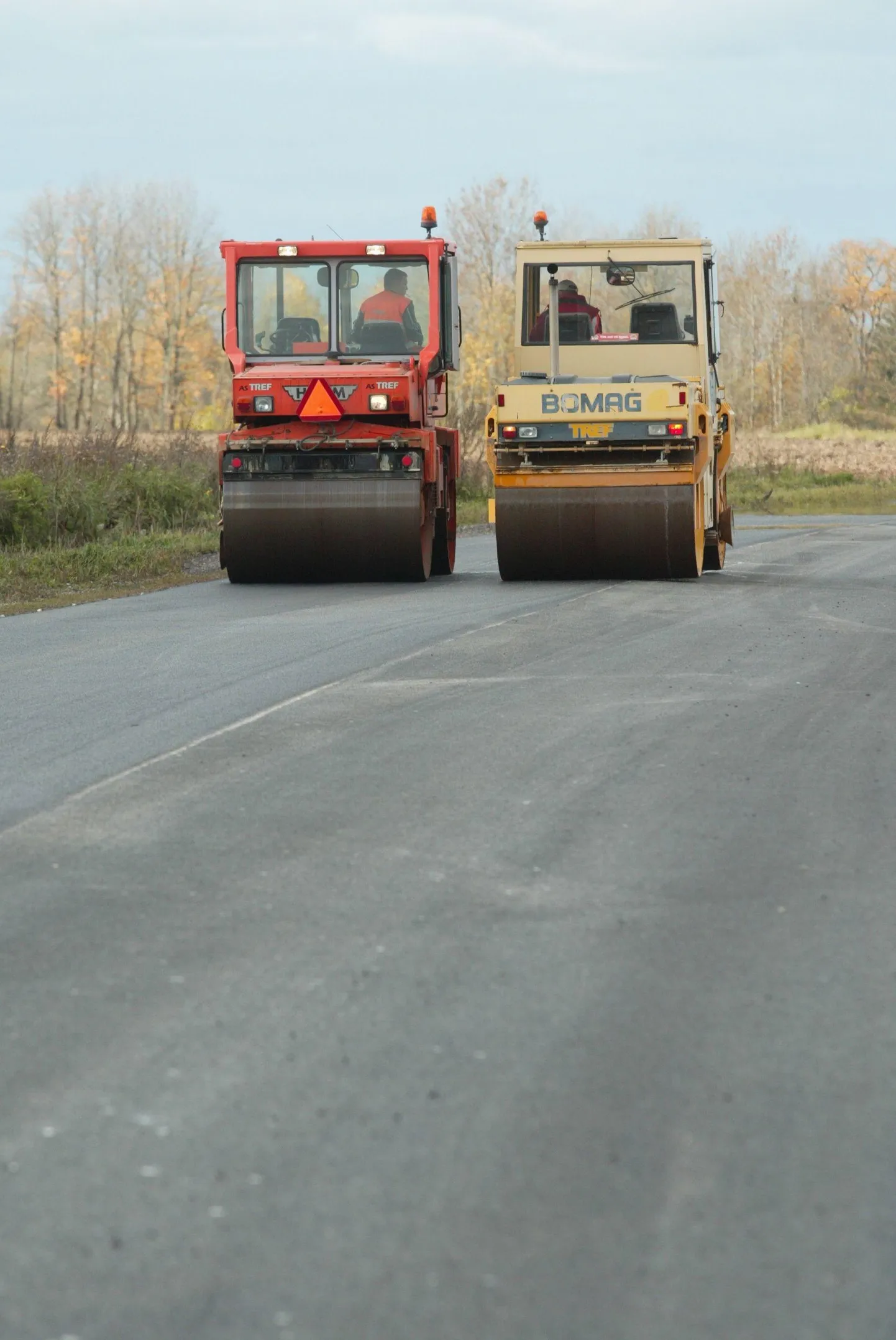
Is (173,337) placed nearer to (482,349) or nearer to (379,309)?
(482,349)

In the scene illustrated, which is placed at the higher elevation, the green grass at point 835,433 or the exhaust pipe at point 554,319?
the green grass at point 835,433

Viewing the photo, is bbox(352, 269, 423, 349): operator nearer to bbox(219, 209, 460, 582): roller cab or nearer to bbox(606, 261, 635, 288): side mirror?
bbox(219, 209, 460, 582): roller cab

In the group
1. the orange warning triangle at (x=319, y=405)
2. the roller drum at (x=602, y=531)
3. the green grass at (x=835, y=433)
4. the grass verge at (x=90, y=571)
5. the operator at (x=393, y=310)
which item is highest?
the green grass at (x=835, y=433)

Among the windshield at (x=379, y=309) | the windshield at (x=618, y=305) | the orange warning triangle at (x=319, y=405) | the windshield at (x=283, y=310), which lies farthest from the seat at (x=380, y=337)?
the windshield at (x=618, y=305)

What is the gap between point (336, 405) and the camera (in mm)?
16156

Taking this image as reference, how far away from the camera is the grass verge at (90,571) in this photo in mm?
16547

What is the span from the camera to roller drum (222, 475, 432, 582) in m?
16.1

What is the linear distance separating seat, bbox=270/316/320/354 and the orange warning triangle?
44.2 inches

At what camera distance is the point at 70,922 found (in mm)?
5227

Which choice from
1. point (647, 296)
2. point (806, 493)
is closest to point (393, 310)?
point (647, 296)

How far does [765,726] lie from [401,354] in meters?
9.44

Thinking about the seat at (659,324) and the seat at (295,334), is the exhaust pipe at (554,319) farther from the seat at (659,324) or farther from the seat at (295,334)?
the seat at (295,334)

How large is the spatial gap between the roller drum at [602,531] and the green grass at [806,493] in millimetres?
17833

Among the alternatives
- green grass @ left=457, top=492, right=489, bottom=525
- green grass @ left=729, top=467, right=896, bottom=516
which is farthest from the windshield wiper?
green grass @ left=729, top=467, right=896, bottom=516
